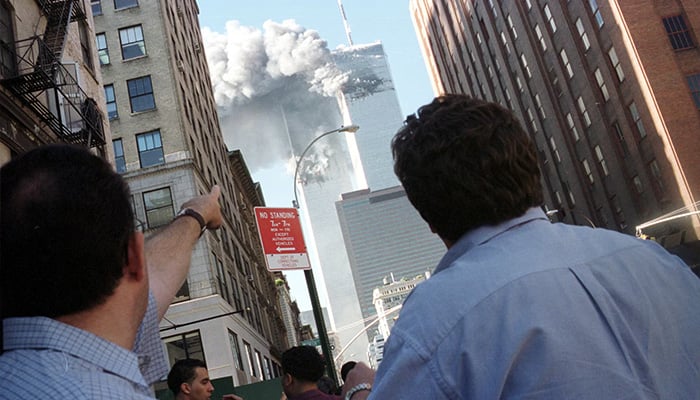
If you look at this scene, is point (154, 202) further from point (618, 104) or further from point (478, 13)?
point (478, 13)

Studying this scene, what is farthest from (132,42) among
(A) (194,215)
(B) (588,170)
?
(A) (194,215)

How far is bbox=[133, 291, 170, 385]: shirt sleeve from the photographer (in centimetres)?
218

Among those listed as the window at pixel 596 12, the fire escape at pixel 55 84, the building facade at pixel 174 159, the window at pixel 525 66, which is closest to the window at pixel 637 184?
the window at pixel 596 12

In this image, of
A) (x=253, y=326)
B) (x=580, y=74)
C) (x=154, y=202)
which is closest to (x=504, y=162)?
(x=154, y=202)

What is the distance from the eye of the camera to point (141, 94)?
121ft

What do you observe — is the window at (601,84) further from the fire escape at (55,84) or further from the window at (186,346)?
the fire escape at (55,84)

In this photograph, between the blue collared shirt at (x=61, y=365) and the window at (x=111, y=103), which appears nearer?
the blue collared shirt at (x=61, y=365)

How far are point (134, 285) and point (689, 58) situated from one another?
4365 cm

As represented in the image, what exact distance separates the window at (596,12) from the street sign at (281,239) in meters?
34.6

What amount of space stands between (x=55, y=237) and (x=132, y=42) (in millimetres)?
39206

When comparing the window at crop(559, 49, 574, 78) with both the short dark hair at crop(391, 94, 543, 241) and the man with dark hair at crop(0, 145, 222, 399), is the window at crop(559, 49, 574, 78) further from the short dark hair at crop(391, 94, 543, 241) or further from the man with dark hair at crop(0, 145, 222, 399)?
the man with dark hair at crop(0, 145, 222, 399)

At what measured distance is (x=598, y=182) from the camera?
47906 millimetres

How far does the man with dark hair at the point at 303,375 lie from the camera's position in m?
5.95

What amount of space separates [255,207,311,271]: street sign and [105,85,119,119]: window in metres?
25.1
